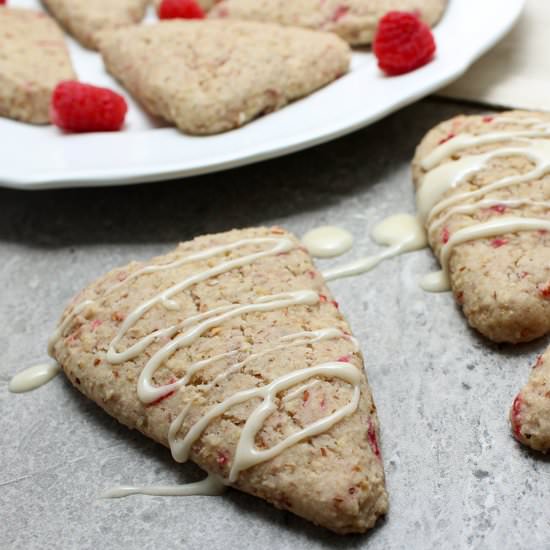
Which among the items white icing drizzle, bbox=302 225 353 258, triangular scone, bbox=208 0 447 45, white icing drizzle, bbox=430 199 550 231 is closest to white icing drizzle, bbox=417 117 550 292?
white icing drizzle, bbox=430 199 550 231

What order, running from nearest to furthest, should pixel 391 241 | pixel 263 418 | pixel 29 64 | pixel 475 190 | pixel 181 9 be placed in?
pixel 263 418 < pixel 475 190 < pixel 391 241 < pixel 29 64 < pixel 181 9

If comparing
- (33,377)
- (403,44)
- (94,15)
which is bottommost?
(33,377)

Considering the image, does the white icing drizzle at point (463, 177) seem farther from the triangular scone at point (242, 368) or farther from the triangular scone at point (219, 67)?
the triangular scone at point (219, 67)

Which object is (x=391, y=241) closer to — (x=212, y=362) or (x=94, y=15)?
(x=212, y=362)

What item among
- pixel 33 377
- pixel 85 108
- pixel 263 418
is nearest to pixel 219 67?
pixel 85 108

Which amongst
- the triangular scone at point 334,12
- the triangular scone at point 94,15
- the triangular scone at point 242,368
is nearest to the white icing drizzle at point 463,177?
the triangular scone at point 242,368

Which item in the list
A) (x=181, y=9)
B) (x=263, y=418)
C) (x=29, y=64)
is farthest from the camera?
(x=181, y=9)

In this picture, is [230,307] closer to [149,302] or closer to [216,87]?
[149,302]
